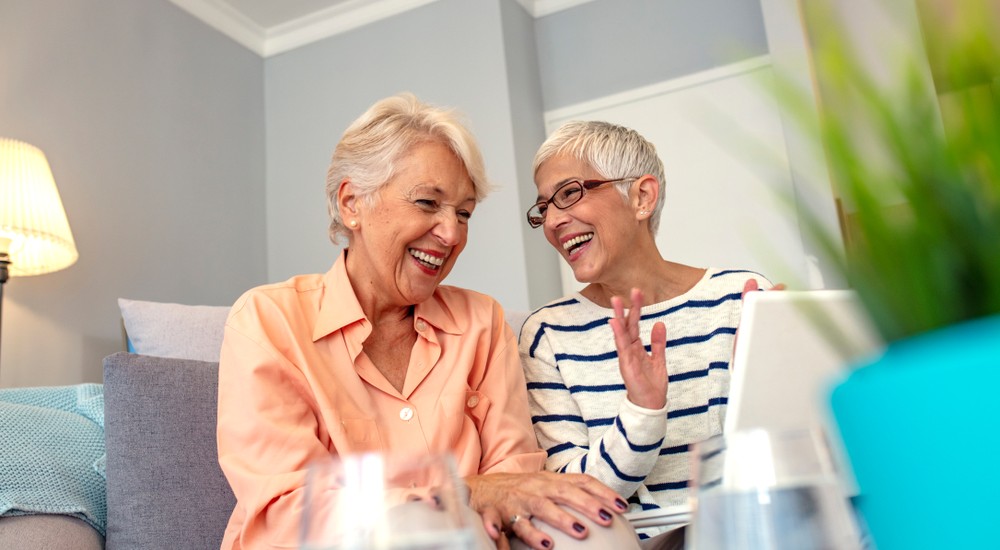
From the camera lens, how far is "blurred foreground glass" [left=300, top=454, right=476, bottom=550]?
0.37 m

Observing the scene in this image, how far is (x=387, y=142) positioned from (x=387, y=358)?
1.46 ft

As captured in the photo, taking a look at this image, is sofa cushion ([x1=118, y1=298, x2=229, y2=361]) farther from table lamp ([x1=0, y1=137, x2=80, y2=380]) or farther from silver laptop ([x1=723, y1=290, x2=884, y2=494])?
silver laptop ([x1=723, y1=290, x2=884, y2=494])

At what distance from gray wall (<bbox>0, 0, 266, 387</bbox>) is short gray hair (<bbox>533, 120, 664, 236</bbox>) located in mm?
2249

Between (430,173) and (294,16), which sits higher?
(294,16)

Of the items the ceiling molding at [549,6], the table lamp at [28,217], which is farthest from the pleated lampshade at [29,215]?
the ceiling molding at [549,6]

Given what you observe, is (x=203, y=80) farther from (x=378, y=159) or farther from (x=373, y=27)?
(x=378, y=159)

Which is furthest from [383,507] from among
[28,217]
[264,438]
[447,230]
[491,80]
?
[491,80]

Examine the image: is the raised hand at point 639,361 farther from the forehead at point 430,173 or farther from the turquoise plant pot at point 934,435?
the turquoise plant pot at point 934,435

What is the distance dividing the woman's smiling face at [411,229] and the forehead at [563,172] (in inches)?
10.6

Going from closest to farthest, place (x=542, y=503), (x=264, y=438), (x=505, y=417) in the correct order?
(x=542, y=503), (x=264, y=438), (x=505, y=417)

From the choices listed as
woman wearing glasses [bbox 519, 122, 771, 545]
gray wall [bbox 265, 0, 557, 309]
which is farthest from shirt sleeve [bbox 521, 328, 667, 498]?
gray wall [bbox 265, 0, 557, 309]

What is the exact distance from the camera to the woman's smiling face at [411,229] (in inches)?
65.4

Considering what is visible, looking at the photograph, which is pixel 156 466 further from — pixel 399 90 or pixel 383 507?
pixel 399 90

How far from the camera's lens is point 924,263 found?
332 millimetres
